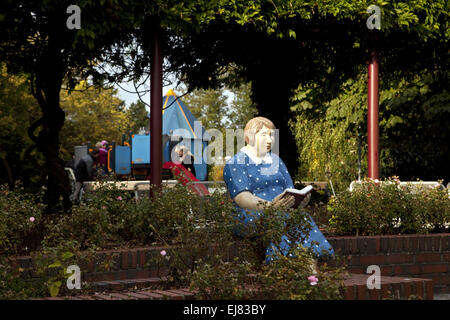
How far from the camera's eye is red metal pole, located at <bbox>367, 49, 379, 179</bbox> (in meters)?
9.69

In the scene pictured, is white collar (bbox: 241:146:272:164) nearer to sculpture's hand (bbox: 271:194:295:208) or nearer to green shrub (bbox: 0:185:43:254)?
sculpture's hand (bbox: 271:194:295:208)

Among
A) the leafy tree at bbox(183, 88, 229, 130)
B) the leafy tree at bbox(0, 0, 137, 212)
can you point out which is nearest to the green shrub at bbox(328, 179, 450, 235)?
the leafy tree at bbox(0, 0, 137, 212)

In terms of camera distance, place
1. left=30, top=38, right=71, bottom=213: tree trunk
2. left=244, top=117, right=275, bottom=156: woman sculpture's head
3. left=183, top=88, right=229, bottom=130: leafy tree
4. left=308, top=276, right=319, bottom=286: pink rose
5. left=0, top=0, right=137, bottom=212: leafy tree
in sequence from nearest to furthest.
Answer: left=308, top=276, right=319, bottom=286: pink rose
left=244, top=117, right=275, bottom=156: woman sculpture's head
left=0, top=0, right=137, bottom=212: leafy tree
left=30, top=38, right=71, bottom=213: tree trunk
left=183, top=88, right=229, bottom=130: leafy tree

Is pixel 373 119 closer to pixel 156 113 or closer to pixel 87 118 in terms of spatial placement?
pixel 156 113

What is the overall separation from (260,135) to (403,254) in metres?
2.04

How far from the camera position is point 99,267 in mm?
5422

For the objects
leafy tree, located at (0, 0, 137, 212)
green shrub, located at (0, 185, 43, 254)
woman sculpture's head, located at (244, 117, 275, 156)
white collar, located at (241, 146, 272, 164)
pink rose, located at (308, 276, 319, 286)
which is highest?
leafy tree, located at (0, 0, 137, 212)

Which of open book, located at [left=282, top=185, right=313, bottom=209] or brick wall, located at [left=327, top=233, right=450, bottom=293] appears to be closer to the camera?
open book, located at [left=282, top=185, right=313, bottom=209]

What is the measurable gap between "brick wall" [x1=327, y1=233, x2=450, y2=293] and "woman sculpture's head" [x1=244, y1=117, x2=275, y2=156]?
1.18 m

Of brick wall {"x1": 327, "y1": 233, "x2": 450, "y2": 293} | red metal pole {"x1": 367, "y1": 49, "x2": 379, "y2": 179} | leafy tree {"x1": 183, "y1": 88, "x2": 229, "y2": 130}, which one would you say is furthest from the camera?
leafy tree {"x1": 183, "y1": 88, "x2": 229, "y2": 130}

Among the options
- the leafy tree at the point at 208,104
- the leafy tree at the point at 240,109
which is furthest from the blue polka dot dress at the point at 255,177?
the leafy tree at the point at 208,104

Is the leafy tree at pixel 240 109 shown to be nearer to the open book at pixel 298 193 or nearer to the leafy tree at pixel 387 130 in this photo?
the leafy tree at pixel 387 130

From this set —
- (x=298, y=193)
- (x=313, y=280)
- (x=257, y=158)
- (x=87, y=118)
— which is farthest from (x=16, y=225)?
(x=87, y=118)
